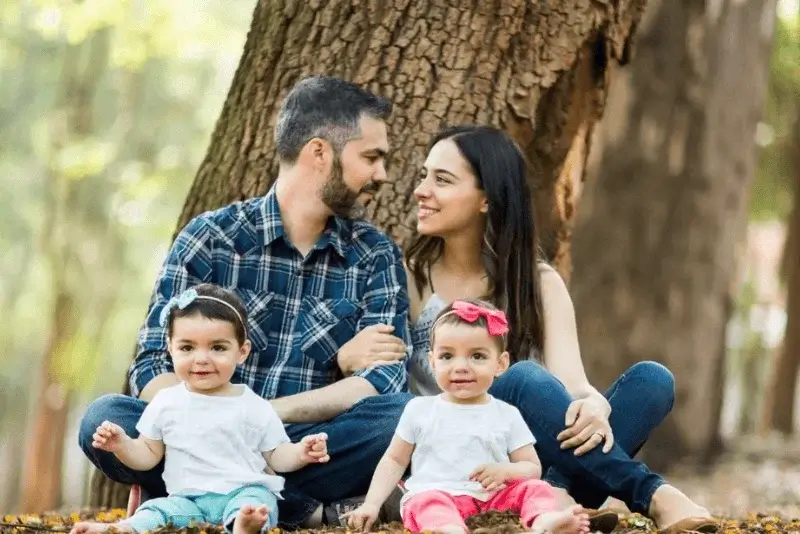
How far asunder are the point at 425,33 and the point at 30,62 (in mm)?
12333

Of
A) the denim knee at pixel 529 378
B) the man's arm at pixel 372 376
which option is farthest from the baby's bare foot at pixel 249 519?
the denim knee at pixel 529 378

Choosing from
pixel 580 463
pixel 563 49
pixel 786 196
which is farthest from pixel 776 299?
pixel 580 463

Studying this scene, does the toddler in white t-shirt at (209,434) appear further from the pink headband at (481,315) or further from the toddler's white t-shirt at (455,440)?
the pink headband at (481,315)

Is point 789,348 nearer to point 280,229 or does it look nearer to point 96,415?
point 280,229

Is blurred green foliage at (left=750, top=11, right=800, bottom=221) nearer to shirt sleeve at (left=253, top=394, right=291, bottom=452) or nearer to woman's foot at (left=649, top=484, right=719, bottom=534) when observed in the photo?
woman's foot at (left=649, top=484, right=719, bottom=534)

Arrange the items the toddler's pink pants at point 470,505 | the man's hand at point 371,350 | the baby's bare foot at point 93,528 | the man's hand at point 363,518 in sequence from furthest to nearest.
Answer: the man's hand at point 371,350, the man's hand at point 363,518, the toddler's pink pants at point 470,505, the baby's bare foot at point 93,528

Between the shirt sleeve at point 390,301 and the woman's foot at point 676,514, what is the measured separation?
1.06 metres

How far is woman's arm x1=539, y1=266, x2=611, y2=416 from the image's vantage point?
15.6 feet

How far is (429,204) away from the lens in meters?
4.95

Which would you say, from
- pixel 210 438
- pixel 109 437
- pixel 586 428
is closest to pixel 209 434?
pixel 210 438

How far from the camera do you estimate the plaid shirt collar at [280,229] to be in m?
4.87

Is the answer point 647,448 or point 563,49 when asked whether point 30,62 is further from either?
point 563,49

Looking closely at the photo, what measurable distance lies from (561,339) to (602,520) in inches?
34.9

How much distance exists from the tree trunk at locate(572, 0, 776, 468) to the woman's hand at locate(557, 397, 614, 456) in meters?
6.95
